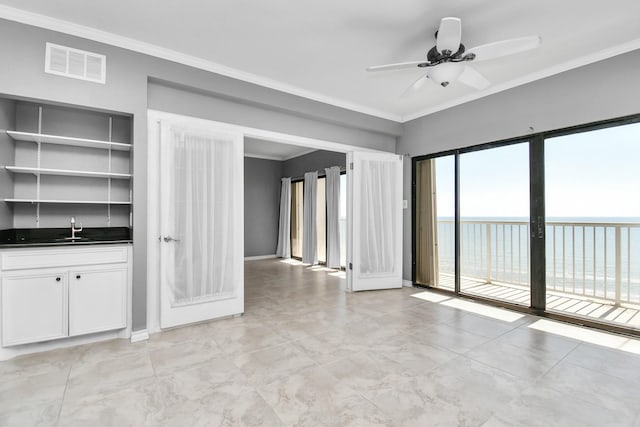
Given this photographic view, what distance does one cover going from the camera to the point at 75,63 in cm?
259

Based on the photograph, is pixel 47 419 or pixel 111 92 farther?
pixel 111 92

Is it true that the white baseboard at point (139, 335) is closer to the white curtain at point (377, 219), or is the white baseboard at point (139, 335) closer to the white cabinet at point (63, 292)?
the white cabinet at point (63, 292)

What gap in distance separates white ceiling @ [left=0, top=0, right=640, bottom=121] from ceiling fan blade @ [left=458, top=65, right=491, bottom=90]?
377 millimetres

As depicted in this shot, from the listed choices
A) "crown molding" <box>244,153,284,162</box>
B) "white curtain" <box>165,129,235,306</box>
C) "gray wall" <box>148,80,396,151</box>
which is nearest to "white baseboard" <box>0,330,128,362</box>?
"white curtain" <box>165,129,235,306</box>

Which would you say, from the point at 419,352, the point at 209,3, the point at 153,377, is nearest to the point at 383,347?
the point at 419,352

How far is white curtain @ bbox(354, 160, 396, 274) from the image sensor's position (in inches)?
184

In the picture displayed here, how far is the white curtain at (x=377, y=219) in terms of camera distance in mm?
4668

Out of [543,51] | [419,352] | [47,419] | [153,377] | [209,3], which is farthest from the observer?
[543,51]

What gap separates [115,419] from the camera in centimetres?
167

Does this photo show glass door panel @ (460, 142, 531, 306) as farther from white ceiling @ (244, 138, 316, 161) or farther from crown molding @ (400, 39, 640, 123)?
white ceiling @ (244, 138, 316, 161)

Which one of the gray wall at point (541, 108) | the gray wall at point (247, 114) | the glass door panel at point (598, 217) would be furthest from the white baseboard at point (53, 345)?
the glass door panel at point (598, 217)

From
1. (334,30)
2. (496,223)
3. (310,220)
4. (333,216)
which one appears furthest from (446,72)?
(310,220)

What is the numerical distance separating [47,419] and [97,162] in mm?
2309

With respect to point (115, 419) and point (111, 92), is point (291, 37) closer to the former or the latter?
point (111, 92)
